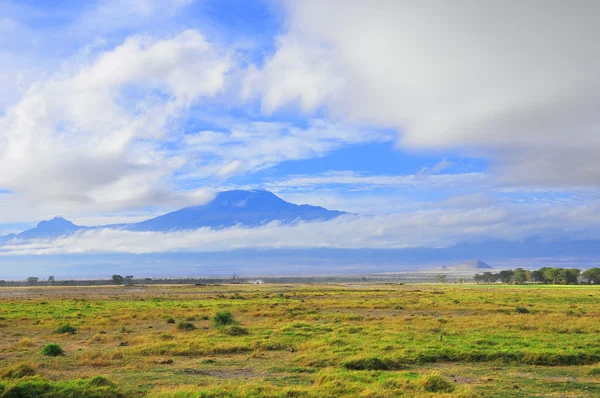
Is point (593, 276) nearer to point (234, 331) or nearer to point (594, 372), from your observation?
point (234, 331)

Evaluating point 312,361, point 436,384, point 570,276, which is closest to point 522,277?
point 570,276

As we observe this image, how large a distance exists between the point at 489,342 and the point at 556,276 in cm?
17359

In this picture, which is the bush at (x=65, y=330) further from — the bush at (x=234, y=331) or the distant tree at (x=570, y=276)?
the distant tree at (x=570, y=276)

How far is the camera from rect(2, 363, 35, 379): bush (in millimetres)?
17750

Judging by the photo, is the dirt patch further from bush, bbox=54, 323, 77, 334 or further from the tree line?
the tree line

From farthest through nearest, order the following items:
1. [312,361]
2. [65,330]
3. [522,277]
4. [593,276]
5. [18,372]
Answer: [522,277], [593,276], [65,330], [312,361], [18,372]

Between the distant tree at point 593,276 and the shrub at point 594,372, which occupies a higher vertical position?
the shrub at point 594,372

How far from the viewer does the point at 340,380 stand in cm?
1659

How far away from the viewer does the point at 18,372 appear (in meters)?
18.0

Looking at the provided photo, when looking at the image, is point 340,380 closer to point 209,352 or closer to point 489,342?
point 209,352

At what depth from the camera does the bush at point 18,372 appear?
1775 centimetres

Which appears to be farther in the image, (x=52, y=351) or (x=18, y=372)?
(x=52, y=351)

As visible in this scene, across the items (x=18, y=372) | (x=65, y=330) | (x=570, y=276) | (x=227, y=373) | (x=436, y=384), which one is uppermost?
(x=436, y=384)

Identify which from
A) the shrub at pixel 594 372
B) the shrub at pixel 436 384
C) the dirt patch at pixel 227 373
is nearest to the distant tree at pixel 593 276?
the shrub at pixel 594 372
